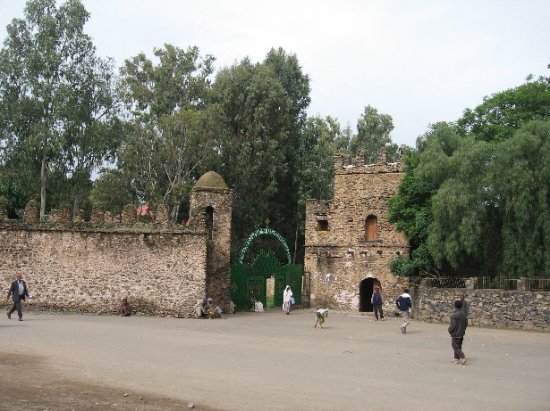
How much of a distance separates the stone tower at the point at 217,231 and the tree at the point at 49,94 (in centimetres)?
1099

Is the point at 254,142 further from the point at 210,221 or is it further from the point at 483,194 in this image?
the point at 483,194

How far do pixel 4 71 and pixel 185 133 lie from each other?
10.2 meters

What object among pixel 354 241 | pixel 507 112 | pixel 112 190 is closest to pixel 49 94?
pixel 112 190

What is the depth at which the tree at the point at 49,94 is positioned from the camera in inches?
1384

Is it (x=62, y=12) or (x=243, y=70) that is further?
(x=243, y=70)

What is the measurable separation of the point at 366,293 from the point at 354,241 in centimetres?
302

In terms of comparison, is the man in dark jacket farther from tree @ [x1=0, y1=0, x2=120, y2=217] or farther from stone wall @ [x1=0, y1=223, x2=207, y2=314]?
tree @ [x1=0, y1=0, x2=120, y2=217]

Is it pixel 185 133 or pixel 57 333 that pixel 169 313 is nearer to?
pixel 57 333

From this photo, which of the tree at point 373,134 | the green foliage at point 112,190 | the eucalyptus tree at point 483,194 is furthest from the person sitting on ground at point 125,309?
the tree at point 373,134

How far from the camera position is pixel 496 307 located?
1025 inches

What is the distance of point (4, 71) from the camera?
35281mm

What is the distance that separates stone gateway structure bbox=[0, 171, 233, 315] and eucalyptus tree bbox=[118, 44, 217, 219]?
11438 mm

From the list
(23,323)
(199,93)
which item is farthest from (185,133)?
(23,323)

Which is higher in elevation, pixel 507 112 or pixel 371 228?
pixel 507 112
